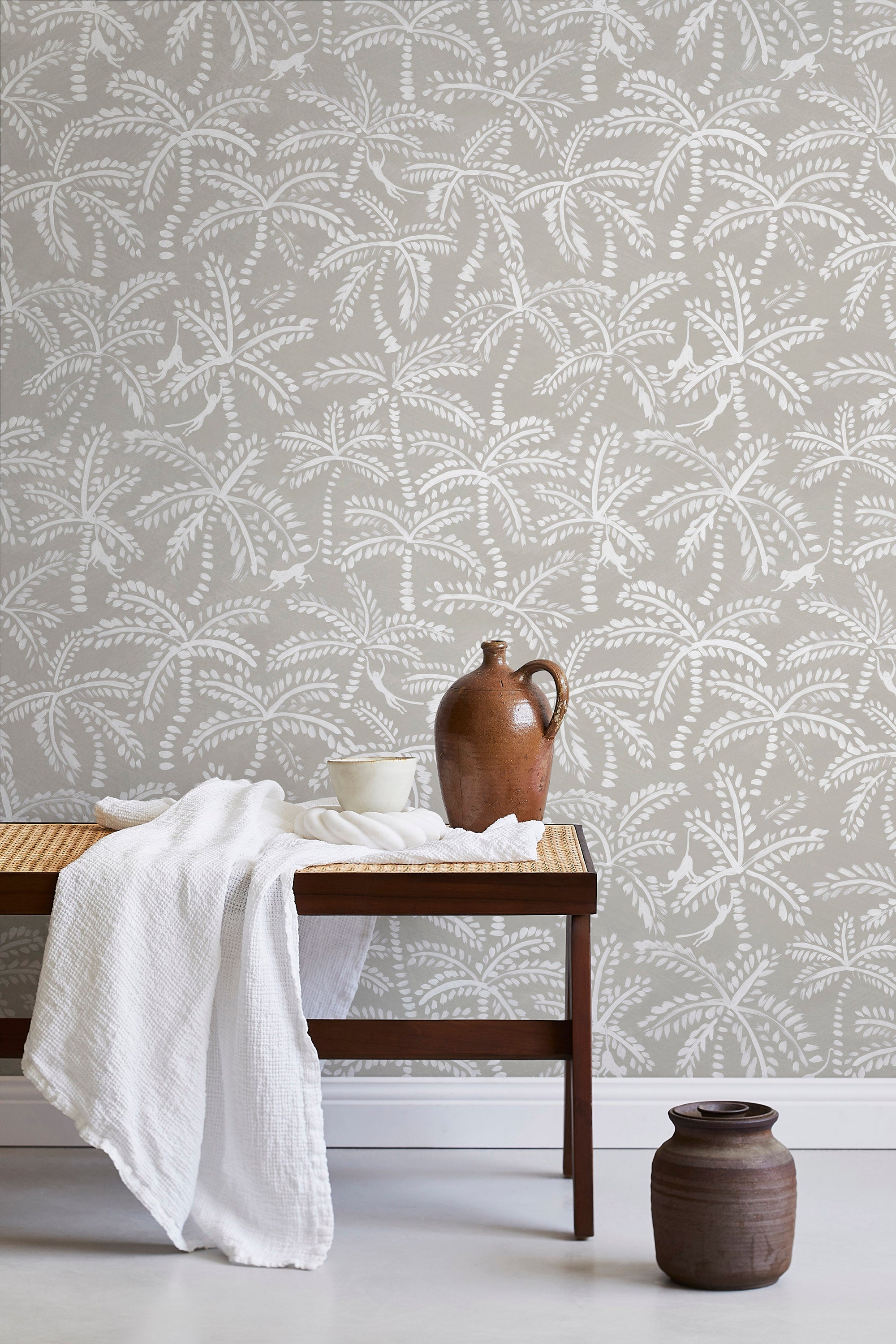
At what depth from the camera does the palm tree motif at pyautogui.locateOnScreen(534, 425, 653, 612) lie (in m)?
2.46

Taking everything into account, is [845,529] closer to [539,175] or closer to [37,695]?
[539,175]

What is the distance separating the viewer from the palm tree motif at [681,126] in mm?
2447

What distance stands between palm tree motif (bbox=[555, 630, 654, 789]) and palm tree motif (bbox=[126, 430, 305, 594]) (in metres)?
0.62

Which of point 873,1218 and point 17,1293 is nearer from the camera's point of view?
point 17,1293

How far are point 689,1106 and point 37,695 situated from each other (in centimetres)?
148

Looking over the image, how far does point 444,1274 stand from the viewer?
1849mm

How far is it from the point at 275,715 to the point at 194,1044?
0.80 metres

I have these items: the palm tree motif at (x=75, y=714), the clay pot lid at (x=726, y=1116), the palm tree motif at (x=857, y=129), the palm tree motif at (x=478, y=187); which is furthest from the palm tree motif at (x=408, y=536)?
the clay pot lid at (x=726, y=1116)

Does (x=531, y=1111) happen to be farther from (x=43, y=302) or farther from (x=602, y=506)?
(x=43, y=302)

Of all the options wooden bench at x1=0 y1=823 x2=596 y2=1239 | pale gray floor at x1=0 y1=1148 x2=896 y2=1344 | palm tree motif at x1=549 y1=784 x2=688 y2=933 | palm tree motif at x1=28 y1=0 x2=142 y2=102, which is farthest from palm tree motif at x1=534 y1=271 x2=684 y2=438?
pale gray floor at x1=0 y1=1148 x2=896 y2=1344

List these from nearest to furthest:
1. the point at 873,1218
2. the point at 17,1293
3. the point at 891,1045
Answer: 1. the point at 17,1293
2. the point at 873,1218
3. the point at 891,1045

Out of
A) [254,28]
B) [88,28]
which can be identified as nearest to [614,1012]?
[254,28]

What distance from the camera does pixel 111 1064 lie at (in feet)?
5.92

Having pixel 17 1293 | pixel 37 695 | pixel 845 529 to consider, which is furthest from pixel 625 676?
pixel 17 1293
